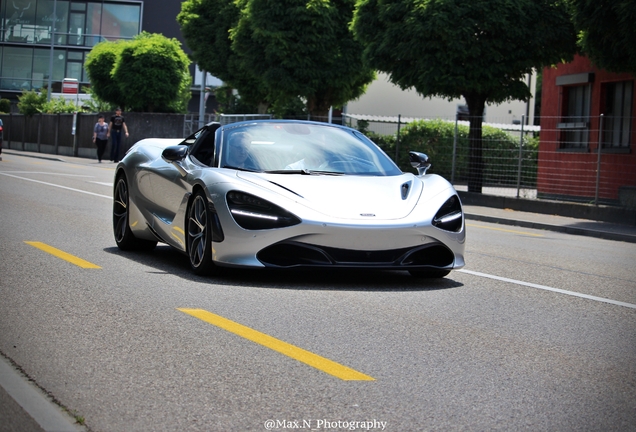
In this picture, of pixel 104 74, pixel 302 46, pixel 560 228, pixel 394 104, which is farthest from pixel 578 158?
pixel 104 74

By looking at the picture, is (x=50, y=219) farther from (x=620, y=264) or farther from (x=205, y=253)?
(x=620, y=264)

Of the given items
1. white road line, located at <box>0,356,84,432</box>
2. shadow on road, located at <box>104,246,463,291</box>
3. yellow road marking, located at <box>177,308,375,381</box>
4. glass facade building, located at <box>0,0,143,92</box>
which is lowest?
white road line, located at <box>0,356,84,432</box>

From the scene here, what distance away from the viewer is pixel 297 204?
24.7ft

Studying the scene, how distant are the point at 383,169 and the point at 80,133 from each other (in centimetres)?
3985

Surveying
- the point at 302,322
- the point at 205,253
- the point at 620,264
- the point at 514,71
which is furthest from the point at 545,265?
the point at 514,71

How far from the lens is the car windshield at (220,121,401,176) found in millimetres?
8336

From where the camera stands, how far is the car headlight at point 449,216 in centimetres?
786

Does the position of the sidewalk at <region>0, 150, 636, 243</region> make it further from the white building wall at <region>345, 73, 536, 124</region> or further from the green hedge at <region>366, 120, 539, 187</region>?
the white building wall at <region>345, 73, 536, 124</region>

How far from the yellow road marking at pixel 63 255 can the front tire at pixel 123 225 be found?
61cm

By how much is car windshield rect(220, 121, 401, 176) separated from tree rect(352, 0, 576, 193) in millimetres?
13987

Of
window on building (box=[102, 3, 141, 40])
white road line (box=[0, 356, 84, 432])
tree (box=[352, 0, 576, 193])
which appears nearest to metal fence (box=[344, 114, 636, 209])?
tree (box=[352, 0, 576, 193])

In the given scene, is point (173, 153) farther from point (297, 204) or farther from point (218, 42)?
point (218, 42)

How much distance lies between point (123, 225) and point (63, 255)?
2.60 ft

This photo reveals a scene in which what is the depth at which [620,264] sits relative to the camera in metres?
11.2
